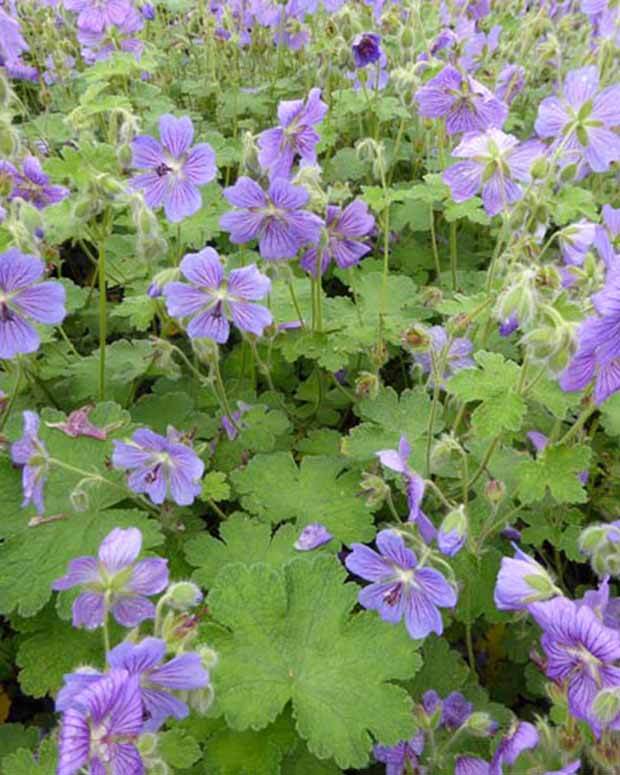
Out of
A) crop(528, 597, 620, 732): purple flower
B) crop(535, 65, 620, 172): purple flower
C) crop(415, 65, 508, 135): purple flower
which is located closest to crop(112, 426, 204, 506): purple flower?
crop(528, 597, 620, 732): purple flower

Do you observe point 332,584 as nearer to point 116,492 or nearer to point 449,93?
point 116,492

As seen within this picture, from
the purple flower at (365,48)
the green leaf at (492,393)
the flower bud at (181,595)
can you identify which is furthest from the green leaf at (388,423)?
the purple flower at (365,48)

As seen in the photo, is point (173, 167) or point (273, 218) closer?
point (273, 218)

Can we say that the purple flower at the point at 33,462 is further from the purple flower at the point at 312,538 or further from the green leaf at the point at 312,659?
the purple flower at the point at 312,538

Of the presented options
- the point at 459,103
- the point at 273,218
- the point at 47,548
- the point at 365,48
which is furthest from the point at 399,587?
the point at 365,48

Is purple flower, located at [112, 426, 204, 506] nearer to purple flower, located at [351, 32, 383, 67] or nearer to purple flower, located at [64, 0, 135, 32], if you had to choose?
purple flower, located at [351, 32, 383, 67]

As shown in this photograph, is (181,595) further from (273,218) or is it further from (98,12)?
(98,12)
